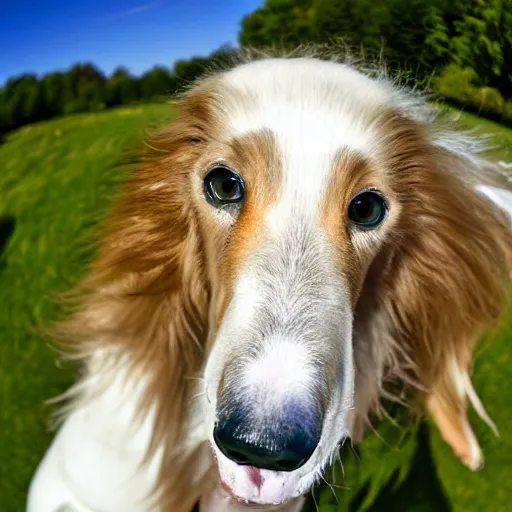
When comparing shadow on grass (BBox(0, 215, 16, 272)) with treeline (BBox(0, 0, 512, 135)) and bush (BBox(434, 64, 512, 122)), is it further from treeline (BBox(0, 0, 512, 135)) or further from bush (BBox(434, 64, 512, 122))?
bush (BBox(434, 64, 512, 122))

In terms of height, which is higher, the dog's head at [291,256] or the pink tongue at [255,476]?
the dog's head at [291,256]

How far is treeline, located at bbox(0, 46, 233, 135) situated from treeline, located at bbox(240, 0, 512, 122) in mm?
243

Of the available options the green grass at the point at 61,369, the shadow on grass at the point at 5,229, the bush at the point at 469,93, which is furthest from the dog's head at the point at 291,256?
the shadow on grass at the point at 5,229

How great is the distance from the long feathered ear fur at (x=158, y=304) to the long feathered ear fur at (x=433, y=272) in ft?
0.85

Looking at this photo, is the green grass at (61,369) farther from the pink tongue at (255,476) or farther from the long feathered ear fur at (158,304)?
the pink tongue at (255,476)

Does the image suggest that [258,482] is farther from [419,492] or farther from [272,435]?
[419,492]

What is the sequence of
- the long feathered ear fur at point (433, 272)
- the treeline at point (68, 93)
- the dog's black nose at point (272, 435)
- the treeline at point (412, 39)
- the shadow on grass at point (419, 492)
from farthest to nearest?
the shadow on grass at point (419, 492) < the treeline at point (68, 93) < the treeline at point (412, 39) < the long feathered ear fur at point (433, 272) < the dog's black nose at point (272, 435)

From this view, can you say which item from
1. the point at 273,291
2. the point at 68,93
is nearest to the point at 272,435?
the point at 273,291

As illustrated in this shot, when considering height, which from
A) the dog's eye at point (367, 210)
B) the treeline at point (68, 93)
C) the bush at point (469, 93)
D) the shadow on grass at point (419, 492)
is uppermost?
the bush at point (469, 93)

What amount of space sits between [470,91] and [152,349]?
2.25 ft

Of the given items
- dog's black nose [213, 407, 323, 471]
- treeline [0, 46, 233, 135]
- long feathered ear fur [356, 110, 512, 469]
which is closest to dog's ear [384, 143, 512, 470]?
long feathered ear fur [356, 110, 512, 469]

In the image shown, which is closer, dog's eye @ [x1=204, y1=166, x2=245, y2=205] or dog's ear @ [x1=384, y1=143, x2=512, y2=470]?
dog's eye @ [x1=204, y1=166, x2=245, y2=205]

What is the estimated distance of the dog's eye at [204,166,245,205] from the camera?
80 centimetres

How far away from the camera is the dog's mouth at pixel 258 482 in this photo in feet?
2.67
